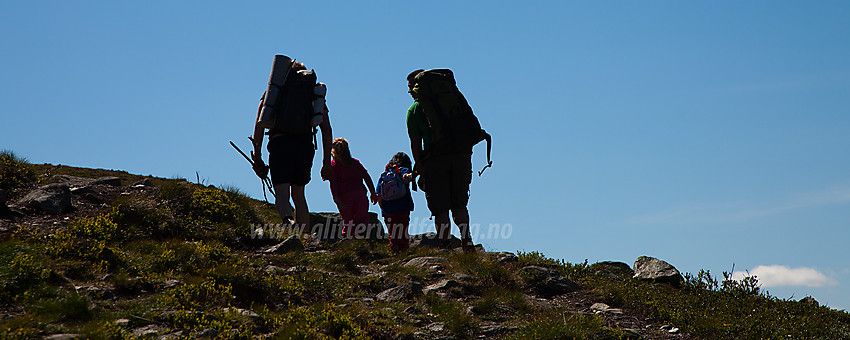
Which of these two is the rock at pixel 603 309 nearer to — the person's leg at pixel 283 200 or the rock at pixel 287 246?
the rock at pixel 287 246

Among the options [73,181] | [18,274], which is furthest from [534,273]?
[73,181]

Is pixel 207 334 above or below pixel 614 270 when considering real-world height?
below

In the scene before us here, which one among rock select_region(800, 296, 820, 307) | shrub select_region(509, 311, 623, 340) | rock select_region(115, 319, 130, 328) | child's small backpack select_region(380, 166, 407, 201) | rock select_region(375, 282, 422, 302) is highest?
child's small backpack select_region(380, 166, 407, 201)

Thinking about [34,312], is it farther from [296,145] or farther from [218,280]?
[296,145]

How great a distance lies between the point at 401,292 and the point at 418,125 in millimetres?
3299

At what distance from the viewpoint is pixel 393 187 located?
1339 cm

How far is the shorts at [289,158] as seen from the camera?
40.8ft

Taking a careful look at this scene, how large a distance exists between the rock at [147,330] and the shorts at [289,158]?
5.15m

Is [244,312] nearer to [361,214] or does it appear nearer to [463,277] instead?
[463,277]

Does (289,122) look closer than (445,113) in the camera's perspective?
No

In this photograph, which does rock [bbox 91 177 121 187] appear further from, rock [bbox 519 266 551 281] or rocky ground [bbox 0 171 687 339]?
rock [bbox 519 266 551 281]

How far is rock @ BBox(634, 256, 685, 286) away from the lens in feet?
43.7

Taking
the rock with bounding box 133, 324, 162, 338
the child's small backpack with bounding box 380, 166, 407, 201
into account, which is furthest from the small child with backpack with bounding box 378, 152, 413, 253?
the rock with bounding box 133, 324, 162, 338

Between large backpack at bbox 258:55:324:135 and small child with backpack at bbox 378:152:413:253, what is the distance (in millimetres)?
1781
